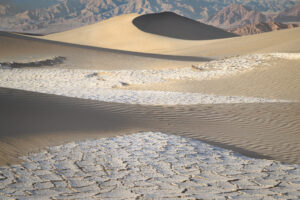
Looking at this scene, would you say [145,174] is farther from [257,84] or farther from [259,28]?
[259,28]

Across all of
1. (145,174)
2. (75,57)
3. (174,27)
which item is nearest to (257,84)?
(145,174)

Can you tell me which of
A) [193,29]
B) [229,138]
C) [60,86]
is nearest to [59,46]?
[60,86]

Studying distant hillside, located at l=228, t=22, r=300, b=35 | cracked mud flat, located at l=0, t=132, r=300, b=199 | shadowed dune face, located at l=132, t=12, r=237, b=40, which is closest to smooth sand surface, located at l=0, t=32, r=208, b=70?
cracked mud flat, located at l=0, t=132, r=300, b=199

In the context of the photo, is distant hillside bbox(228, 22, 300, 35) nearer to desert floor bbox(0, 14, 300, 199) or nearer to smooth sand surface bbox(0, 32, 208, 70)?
smooth sand surface bbox(0, 32, 208, 70)

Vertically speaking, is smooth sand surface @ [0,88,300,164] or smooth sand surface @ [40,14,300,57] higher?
smooth sand surface @ [40,14,300,57]

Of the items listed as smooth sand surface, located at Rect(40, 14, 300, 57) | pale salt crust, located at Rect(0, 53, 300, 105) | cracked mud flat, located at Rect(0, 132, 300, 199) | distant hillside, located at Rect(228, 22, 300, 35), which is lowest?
pale salt crust, located at Rect(0, 53, 300, 105)

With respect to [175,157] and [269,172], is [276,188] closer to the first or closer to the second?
[269,172]
